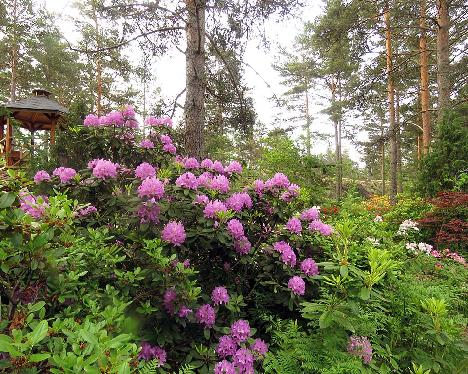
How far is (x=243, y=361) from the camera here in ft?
6.26

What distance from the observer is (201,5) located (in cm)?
508

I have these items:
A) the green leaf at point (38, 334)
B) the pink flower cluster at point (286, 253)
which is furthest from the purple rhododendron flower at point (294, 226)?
the green leaf at point (38, 334)

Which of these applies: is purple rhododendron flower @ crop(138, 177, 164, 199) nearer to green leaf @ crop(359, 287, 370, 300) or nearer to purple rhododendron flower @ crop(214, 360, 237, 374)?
purple rhododendron flower @ crop(214, 360, 237, 374)

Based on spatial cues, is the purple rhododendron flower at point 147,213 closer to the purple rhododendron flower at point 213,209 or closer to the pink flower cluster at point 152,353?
the purple rhododendron flower at point 213,209

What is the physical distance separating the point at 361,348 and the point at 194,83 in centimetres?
467

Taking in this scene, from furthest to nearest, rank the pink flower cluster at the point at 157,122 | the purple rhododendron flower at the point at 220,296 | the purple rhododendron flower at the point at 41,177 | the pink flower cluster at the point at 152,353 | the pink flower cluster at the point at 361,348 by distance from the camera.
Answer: the pink flower cluster at the point at 157,122 < the purple rhododendron flower at the point at 41,177 < the purple rhododendron flower at the point at 220,296 < the pink flower cluster at the point at 152,353 < the pink flower cluster at the point at 361,348

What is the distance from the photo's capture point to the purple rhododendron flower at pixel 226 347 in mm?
1979

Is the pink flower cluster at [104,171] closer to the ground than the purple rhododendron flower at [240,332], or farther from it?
farther from it

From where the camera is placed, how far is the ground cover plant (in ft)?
4.56

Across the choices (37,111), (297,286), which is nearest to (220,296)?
(297,286)

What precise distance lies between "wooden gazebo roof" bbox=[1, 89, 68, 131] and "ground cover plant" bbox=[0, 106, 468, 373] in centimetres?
911

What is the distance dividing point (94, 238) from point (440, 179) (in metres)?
7.45

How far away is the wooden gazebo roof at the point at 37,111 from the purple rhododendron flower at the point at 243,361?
388 inches

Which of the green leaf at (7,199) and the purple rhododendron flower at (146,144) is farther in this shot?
the purple rhododendron flower at (146,144)
